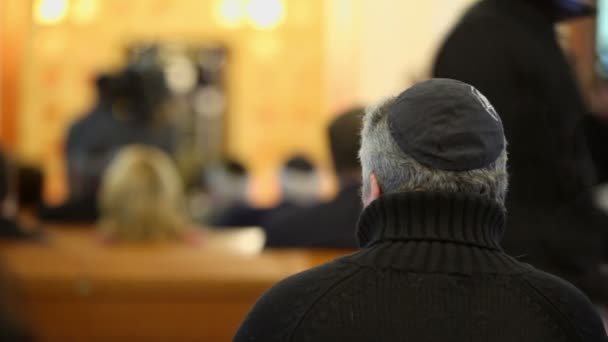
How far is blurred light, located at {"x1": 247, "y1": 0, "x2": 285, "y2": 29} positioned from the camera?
42.8ft

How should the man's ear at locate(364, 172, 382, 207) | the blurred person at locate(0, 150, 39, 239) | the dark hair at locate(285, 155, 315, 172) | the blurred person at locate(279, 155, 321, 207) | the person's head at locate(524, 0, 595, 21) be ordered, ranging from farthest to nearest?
the dark hair at locate(285, 155, 315, 172) → the blurred person at locate(279, 155, 321, 207) → the blurred person at locate(0, 150, 39, 239) → the person's head at locate(524, 0, 595, 21) → the man's ear at locate(364, 172, 382, 207)

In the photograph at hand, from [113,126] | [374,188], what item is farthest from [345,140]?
[113,126]

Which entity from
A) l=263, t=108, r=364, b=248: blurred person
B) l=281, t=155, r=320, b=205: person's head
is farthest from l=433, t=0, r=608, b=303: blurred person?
l=281, t=155, r=320, b=205: person's head

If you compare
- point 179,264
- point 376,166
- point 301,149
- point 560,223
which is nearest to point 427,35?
point 301,149

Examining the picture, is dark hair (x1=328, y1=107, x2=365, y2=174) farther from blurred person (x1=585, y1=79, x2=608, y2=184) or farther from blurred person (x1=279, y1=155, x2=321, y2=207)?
blurred person (x1=279, y1=155, x2=321, y2=207)

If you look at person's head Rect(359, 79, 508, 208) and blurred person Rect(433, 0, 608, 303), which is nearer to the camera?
person's head Rect(359, 79, 508, 208)

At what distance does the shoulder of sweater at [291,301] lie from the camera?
1.56 metres

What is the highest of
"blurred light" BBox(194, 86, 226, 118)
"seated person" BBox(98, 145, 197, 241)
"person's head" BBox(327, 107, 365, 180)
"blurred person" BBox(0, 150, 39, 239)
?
"person's head" BBox(327, 107, 365, 180)

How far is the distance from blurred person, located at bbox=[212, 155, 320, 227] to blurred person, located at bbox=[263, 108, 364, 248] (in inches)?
57.2

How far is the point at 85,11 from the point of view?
524 inches

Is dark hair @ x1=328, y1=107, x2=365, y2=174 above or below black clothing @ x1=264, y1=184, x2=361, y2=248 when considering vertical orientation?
above

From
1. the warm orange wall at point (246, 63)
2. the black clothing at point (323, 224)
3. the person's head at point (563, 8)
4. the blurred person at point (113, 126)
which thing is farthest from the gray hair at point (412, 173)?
the warm orange wall at point (246, 63)

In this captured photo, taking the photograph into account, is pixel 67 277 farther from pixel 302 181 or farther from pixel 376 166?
pixel 302 181

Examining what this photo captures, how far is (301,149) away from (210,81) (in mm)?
1291
